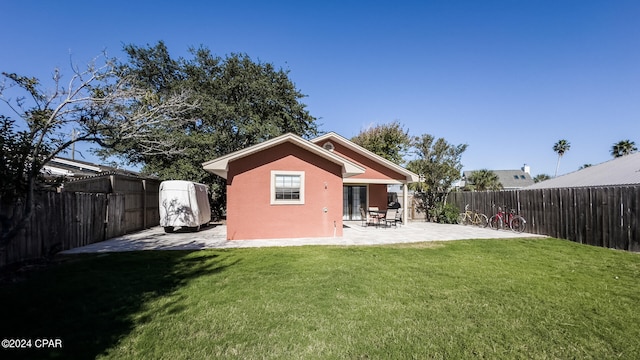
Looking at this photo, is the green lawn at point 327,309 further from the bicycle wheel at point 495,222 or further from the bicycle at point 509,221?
the bicycle wheel at point 495,222

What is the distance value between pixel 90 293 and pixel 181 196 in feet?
27.2

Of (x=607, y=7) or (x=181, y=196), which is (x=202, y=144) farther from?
(x=607, y=7)

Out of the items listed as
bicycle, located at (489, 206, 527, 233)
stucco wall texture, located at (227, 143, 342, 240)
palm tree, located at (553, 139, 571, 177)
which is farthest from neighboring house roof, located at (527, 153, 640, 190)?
palm tree, located at (553, 139, 571, 177)

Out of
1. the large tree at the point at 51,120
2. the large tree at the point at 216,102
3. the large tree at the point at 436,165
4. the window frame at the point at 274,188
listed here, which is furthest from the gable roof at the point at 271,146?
the large tree at the point at 436,165

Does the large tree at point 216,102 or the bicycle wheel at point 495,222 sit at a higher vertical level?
the large tree at point 216,102

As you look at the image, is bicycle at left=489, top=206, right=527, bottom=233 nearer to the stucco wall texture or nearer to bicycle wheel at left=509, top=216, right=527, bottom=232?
bicycle wheel at left=509, top=216, right=527, bottom=232

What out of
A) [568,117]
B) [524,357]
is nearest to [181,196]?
[524,357]

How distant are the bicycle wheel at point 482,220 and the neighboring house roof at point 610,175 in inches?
191

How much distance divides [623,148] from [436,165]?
91.9 feet

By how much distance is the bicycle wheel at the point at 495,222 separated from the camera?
14648mm

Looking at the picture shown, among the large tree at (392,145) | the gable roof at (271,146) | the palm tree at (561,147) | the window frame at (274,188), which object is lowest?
the window frame at (274,188)

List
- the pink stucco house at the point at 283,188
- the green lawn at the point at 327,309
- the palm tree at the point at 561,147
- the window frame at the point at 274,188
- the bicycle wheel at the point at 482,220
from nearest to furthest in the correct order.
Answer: the green lawn at the point at 327,309
the pink stucco house at the point at 283,188
the window frame at the point at 274,188
the bicycle wheel at the point at 482,220
the palm tree at the point at 561,147

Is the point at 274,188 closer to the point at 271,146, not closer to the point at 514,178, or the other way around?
the point at 271,146

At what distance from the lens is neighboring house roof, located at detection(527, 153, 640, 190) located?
12.7m
